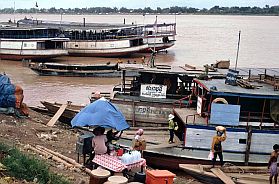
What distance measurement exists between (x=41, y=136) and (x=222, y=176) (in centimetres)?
639

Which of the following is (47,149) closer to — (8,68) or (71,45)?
(8,68)

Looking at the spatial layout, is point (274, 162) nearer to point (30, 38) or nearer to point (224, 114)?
point (224, 114)

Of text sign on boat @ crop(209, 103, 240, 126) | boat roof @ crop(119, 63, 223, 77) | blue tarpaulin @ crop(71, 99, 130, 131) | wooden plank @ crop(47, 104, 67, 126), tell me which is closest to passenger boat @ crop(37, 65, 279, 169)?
text sign on boat @ crop(209, 103, 240, 126)

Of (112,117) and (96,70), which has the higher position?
(112,117)

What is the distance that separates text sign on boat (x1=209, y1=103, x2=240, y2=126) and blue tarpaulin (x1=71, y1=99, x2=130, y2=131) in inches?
155

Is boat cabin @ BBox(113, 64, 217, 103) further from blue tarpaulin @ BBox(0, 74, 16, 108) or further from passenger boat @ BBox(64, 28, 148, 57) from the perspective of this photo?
passenger boat @ BBox(64, 28, 148, 57)

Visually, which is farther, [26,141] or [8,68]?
[8,68]

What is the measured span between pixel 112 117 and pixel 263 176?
16.0 feet

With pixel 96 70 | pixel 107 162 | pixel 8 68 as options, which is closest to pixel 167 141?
pixel 107 162

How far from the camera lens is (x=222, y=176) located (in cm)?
1180

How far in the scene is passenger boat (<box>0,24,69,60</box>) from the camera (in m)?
43.8

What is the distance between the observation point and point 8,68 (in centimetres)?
4150

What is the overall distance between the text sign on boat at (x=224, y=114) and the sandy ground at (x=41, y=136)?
2077 millimetres

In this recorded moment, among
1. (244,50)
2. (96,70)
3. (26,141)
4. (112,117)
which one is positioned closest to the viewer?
(112,117)
